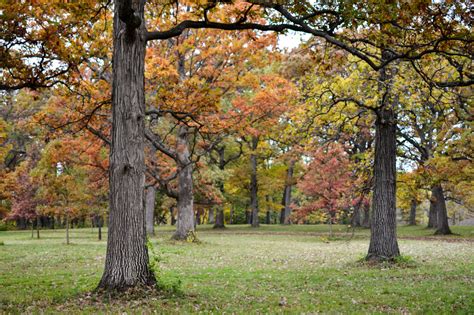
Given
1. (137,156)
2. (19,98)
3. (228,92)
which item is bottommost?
(137,156)

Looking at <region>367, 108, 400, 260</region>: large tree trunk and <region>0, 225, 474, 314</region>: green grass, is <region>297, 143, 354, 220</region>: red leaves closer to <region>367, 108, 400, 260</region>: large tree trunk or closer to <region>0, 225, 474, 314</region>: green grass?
<region>0, 225, 474, 314</region>: green grass

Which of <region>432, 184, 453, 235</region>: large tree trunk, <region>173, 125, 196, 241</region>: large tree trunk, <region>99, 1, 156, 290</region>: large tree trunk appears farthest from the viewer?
<region>432, 184, 453, 235</region>: large tree trunk

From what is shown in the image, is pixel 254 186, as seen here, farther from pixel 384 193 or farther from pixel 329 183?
pixel 384 193

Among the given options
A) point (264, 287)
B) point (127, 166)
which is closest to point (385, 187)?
point (264, 287)

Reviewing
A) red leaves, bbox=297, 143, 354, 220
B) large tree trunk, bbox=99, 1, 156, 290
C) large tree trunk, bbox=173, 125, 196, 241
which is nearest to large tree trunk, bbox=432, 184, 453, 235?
red leaves, bbox=297, 143, 354, 220

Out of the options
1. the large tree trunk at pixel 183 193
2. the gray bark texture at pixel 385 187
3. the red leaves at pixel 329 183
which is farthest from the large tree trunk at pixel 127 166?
the red leaves at pixel 329 183

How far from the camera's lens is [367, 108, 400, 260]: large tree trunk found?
1324 cm

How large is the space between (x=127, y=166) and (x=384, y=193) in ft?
28.3

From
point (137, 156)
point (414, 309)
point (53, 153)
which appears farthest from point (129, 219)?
point (53, 153)

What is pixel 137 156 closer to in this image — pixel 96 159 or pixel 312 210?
pixel 96 159

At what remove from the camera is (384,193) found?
13.5 m

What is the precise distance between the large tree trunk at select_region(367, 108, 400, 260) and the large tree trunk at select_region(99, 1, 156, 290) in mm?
7944

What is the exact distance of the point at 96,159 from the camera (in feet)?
86.5

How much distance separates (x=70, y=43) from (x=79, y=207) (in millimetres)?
17061
